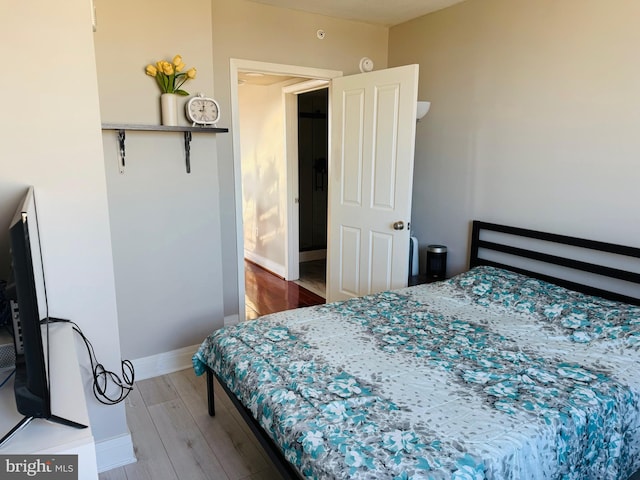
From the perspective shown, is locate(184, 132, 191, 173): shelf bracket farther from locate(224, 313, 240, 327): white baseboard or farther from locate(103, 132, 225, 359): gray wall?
locate(224, 313, 240, 327): white baseboard

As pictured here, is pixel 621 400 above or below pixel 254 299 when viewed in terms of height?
above

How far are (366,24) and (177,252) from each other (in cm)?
252

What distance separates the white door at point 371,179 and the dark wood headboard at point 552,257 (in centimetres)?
58

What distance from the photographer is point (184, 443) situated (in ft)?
7.45

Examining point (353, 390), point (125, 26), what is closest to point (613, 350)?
point (353, 390)

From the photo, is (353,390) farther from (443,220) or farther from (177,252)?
(443,220)

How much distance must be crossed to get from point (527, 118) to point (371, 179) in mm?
1183

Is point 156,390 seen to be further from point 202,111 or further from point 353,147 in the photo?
point 353,147

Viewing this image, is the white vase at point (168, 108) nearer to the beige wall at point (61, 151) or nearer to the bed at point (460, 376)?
the beige wall at point (61, 151)

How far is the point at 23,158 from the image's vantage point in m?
1.65

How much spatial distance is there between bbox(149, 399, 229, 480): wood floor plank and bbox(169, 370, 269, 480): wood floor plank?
0.03 metres

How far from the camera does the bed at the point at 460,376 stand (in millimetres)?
1403

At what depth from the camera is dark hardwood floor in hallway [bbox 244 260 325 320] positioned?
4235 millimetres

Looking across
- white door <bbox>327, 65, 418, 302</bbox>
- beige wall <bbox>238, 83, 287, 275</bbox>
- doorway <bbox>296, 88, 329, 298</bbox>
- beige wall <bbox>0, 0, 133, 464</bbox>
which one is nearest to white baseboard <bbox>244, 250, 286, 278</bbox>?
beige wall <bbox>238, 83, 287, 275</bbox>
